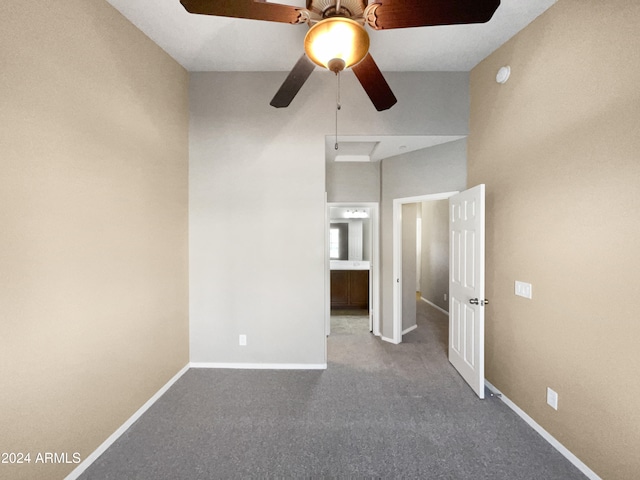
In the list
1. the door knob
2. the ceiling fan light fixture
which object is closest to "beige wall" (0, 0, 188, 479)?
the ceiling fan light fixture

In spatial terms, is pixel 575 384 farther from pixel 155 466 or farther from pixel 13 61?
pixel 13 61

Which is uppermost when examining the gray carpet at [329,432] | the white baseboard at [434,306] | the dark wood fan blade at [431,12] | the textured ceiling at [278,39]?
the textured ceiling at [278,39]

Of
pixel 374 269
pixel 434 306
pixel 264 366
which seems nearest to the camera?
pixel 264 366

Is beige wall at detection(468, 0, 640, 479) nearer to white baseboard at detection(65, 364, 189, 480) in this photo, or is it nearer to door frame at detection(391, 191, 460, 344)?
door frame at detection(391, 191, 460, 344)

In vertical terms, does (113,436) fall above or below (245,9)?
below

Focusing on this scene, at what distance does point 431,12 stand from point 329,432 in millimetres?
2651

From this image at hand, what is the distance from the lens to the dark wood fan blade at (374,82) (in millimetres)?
1473

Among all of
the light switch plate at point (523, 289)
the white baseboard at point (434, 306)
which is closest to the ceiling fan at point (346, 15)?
the light switch plate at point (523, 289)

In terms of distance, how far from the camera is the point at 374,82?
1584mm

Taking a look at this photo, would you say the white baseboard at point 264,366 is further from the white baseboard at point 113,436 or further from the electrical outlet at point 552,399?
the electrical outlet at point 552,399

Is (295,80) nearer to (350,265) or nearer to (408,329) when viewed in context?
(408,329)

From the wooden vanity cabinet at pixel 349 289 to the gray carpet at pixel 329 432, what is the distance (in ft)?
7.43

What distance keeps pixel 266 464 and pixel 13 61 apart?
2697 millimetres

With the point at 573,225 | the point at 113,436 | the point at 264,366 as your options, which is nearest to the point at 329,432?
the point at 264,366
